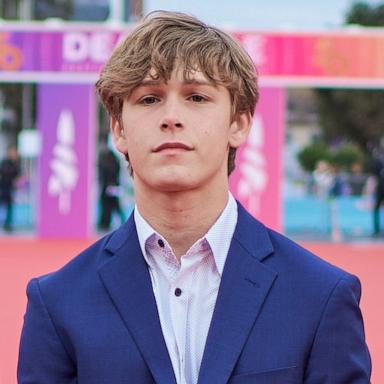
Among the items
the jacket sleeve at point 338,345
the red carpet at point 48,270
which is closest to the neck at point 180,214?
the jacket sleeve at point 338,345

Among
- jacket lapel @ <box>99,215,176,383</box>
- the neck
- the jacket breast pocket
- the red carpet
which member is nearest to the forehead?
the neck

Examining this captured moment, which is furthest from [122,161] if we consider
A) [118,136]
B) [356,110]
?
[356,110]

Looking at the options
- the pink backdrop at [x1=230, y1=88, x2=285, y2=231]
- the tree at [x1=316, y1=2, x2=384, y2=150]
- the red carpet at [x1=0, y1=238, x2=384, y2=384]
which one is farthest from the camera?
the tree at [x1=316, y1=2, x2=384, y2=150]

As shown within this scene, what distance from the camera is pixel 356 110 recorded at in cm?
4269

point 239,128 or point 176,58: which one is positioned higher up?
point 176,58

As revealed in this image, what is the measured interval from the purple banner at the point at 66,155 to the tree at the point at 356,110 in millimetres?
25717

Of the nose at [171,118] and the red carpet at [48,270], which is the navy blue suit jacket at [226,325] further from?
the red carpet at [48,270]

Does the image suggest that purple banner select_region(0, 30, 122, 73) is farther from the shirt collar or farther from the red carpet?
the shirt collar

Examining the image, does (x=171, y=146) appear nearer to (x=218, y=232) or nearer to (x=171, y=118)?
(x=171, y=118)

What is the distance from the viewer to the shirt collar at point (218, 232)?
2.27 metres

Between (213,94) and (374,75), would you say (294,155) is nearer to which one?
(374,75)

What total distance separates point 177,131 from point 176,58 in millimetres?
168

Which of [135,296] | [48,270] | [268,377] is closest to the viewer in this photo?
[268,377]

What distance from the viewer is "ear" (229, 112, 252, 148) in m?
2.39
